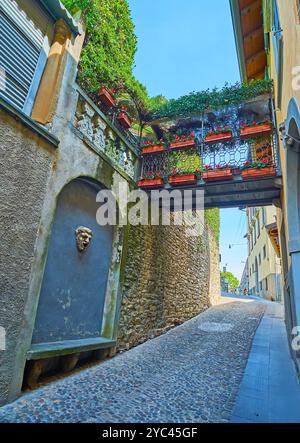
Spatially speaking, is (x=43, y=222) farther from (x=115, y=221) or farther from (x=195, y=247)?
(x=195, y=247)

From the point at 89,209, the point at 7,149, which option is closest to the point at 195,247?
the point at 89,209

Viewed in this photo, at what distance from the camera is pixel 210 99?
6.15 meters

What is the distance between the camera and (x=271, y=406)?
270 centimetres

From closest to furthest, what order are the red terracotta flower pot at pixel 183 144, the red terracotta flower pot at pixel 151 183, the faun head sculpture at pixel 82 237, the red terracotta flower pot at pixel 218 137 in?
1. the faun head sculpture at pixel 82 237
2. the red terracotta flower pot at pixel 218 137
3. the red terracotta flower pot at pixel 151 183
4. the red terracotta flower pot at pixel 183 144

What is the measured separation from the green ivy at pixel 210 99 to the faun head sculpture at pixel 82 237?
3.93m

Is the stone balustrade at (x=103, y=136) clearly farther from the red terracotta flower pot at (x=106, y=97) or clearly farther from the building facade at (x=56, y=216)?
the red terracotta flower pot at (x=106, y=97)

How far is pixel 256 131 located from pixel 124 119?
9.05 feet

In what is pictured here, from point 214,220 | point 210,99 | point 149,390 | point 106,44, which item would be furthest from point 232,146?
point 214,220

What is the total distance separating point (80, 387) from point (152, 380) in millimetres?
975

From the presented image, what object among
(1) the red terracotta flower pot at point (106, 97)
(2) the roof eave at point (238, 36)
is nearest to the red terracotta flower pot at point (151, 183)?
(1) the red terracotta flower pot at point (106, 97)

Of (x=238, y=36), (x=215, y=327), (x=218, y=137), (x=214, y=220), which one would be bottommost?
(x=215, y=327)

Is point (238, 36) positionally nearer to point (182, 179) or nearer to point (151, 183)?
point (182, 179)

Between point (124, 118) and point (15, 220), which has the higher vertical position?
point (124, 118)

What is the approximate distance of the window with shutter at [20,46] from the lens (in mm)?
3133
